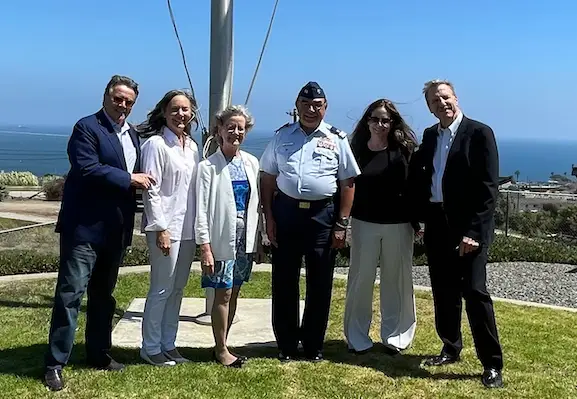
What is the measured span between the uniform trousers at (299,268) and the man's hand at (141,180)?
0.92m

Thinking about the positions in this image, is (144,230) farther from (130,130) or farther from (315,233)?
(315,233)

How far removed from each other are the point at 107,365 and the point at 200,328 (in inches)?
51.9

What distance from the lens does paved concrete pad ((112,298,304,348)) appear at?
219 inches

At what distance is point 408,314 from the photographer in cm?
543

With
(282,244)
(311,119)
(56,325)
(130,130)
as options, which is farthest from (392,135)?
(56,325)

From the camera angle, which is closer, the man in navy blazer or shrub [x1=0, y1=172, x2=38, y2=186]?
the man in navy blazer

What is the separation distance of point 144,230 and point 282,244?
0.96 meters

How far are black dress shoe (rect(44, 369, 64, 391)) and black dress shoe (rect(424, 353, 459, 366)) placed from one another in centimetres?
247

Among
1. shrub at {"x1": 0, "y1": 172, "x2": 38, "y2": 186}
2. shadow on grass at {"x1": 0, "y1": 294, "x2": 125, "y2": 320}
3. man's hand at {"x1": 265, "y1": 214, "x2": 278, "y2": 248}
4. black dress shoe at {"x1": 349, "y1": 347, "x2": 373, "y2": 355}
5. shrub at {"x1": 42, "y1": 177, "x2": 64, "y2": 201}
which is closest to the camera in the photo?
man's hand at {"x1": 265, "y1": 214, "x2": 278, "y2": 248}

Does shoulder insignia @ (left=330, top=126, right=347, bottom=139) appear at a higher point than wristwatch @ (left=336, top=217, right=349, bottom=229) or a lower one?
higher

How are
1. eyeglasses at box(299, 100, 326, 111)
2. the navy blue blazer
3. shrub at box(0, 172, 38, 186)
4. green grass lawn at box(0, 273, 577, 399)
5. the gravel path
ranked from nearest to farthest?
1. the navy blue blazer
2. green grass lawn at box(0, 273, 577, 399)
3. eyeglasses at box(299, 100, 326, 111)
4. the gravel path
5. shrub at box(0, 172, 38, 186)

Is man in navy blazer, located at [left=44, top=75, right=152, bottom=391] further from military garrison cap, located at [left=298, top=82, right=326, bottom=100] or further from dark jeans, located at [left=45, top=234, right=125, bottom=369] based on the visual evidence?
military garrison cap, located at [left=298, top=82, right=326, bottom=100]

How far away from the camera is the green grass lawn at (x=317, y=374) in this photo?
445 centimetres

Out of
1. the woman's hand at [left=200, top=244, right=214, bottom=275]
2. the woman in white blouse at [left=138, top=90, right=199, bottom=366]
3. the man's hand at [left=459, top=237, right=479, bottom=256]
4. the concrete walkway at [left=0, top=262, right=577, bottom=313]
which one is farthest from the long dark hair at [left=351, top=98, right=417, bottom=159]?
the concrete walkway at [left=0, top=262, right=577, bottom=313]
